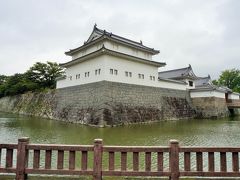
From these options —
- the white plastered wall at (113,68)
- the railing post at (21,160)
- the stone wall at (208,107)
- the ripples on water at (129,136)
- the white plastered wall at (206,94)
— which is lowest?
the ripples on water at (129,136)

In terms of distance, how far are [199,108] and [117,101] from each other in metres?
12.4

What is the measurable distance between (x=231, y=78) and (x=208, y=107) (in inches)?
838

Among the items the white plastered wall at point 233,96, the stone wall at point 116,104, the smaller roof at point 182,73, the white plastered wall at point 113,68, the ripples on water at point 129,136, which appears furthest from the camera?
the white plastered wall at point 233,96

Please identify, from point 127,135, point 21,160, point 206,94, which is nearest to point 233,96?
point 206,94

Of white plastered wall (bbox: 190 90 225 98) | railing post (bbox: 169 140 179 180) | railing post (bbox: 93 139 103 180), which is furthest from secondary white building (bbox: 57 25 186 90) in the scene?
railing post (bbox: 169 140 179 180)

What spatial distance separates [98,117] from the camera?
1471cm

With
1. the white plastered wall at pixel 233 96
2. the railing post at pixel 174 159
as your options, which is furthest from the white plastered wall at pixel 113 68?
the railing post at pixel 174 159

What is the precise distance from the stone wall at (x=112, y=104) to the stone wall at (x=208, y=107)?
1028mm

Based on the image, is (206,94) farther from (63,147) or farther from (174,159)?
(63,147)

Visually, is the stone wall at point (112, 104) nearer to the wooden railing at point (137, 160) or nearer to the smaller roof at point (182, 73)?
the smaller roof at point (182, 73)

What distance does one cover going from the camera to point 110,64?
16156 millimetres

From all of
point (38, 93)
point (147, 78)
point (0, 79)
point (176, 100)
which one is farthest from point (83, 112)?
point (0, 79)

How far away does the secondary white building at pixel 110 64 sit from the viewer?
1616 centimetres

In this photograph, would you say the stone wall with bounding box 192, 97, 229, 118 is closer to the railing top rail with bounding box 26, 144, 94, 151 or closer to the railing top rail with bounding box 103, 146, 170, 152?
the railing top rail with bounding box 103, 146, 170, 152
